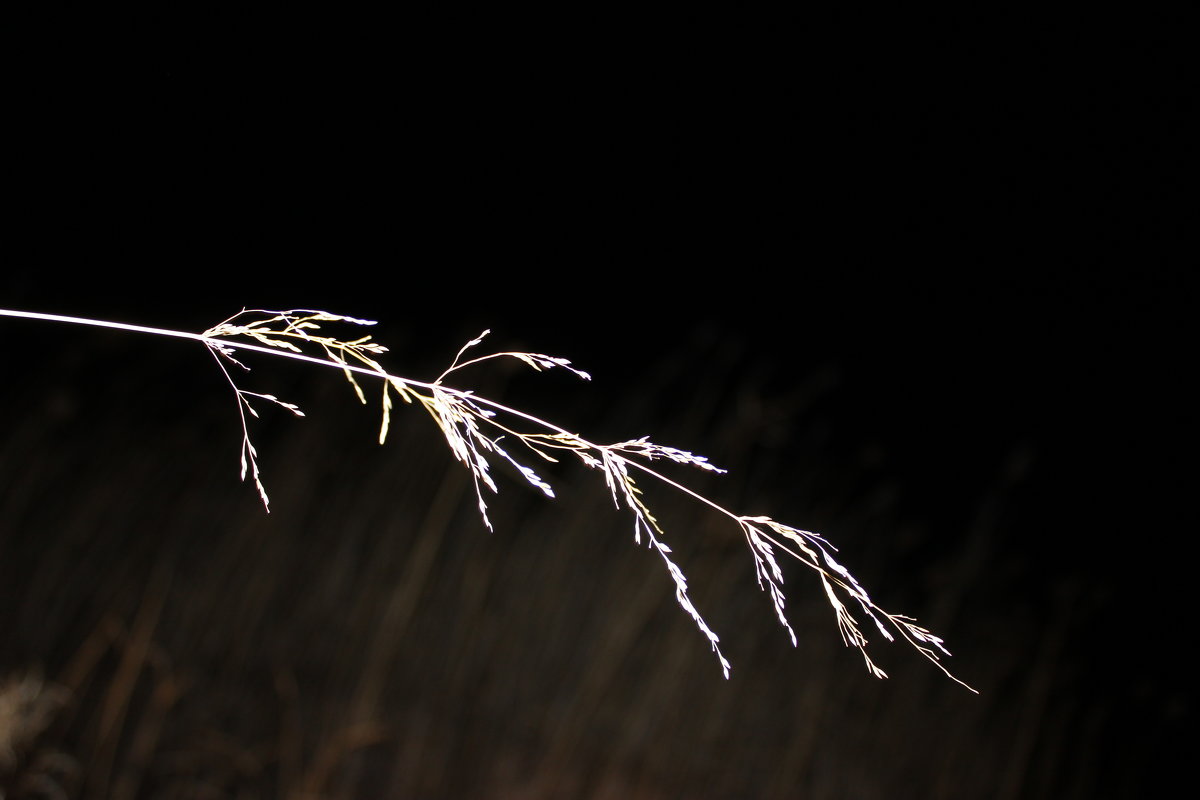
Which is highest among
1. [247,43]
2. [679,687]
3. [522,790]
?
[247,43]

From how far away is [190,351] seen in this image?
70.9 inches

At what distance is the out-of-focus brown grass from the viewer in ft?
4.58

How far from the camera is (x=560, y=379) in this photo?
232 cm

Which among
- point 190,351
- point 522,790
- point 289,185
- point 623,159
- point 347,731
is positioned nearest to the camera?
point 347,731

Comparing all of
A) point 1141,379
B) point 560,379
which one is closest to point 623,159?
point 560,379

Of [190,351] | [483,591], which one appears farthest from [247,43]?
[483,591]

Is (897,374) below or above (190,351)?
above

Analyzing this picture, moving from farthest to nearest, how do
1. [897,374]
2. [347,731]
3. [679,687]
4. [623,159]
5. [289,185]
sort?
[897,374], [623,159], [289,185], [679,687], [347,731]

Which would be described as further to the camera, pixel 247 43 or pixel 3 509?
pixel 247 43

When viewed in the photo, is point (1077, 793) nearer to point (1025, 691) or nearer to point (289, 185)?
point (1025, 691)

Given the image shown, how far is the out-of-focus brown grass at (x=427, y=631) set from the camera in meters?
1.40

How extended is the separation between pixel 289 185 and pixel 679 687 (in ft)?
3.84

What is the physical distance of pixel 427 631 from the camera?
5.36 ft

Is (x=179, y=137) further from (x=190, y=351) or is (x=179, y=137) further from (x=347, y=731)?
(x=347, y=731)
